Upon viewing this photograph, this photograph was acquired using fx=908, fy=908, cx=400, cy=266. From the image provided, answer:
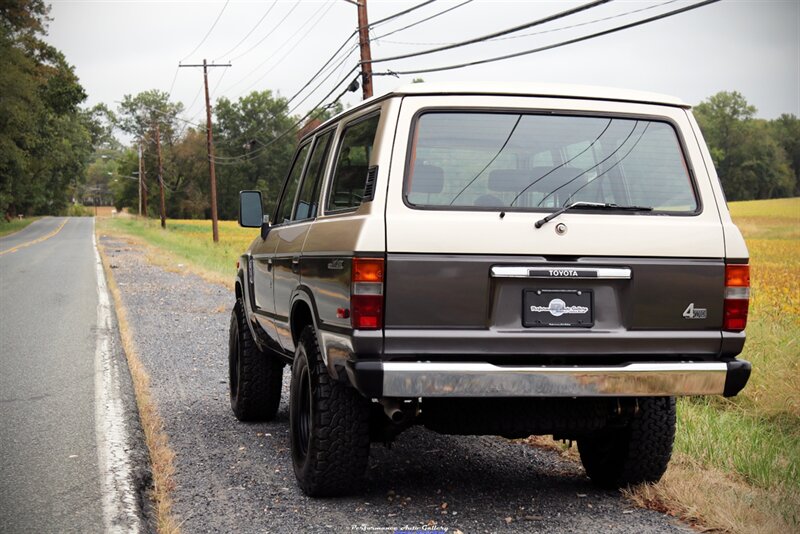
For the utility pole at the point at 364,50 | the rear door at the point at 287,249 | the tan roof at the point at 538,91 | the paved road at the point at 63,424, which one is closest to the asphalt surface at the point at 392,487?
the paved road at the point at 63,424

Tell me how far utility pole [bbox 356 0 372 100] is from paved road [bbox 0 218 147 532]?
32.3 ft

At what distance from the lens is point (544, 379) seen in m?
4.09

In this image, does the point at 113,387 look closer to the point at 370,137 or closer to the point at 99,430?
the point at 99,430

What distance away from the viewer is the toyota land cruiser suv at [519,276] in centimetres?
406

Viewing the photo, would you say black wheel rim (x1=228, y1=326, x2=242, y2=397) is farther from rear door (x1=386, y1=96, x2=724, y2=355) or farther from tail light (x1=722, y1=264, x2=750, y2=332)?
tail light (x1=722, y1=264, x2=750, y2=332)

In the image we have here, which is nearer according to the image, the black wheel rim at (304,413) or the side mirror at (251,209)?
the black wheel rim at (304,413)

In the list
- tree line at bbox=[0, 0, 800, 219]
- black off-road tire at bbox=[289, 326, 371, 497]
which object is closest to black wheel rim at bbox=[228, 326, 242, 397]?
black off-road tire at bbox=[289, 326, 371, 497]

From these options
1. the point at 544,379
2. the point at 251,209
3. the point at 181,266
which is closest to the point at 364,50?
the point at 181,266

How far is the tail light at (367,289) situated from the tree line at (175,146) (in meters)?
45.9

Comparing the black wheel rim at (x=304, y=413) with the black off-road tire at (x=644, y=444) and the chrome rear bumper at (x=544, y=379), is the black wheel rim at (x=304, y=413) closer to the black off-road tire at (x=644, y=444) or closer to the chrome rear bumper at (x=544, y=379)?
the chrome rear bumper at (x=544, y=379)

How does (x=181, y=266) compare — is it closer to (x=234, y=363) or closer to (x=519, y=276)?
(x=234, y=363)

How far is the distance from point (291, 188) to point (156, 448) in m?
1.99

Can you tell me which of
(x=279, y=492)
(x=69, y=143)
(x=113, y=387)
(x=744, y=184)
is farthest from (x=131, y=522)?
(x=744, y=184)

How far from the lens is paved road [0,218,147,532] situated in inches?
181
